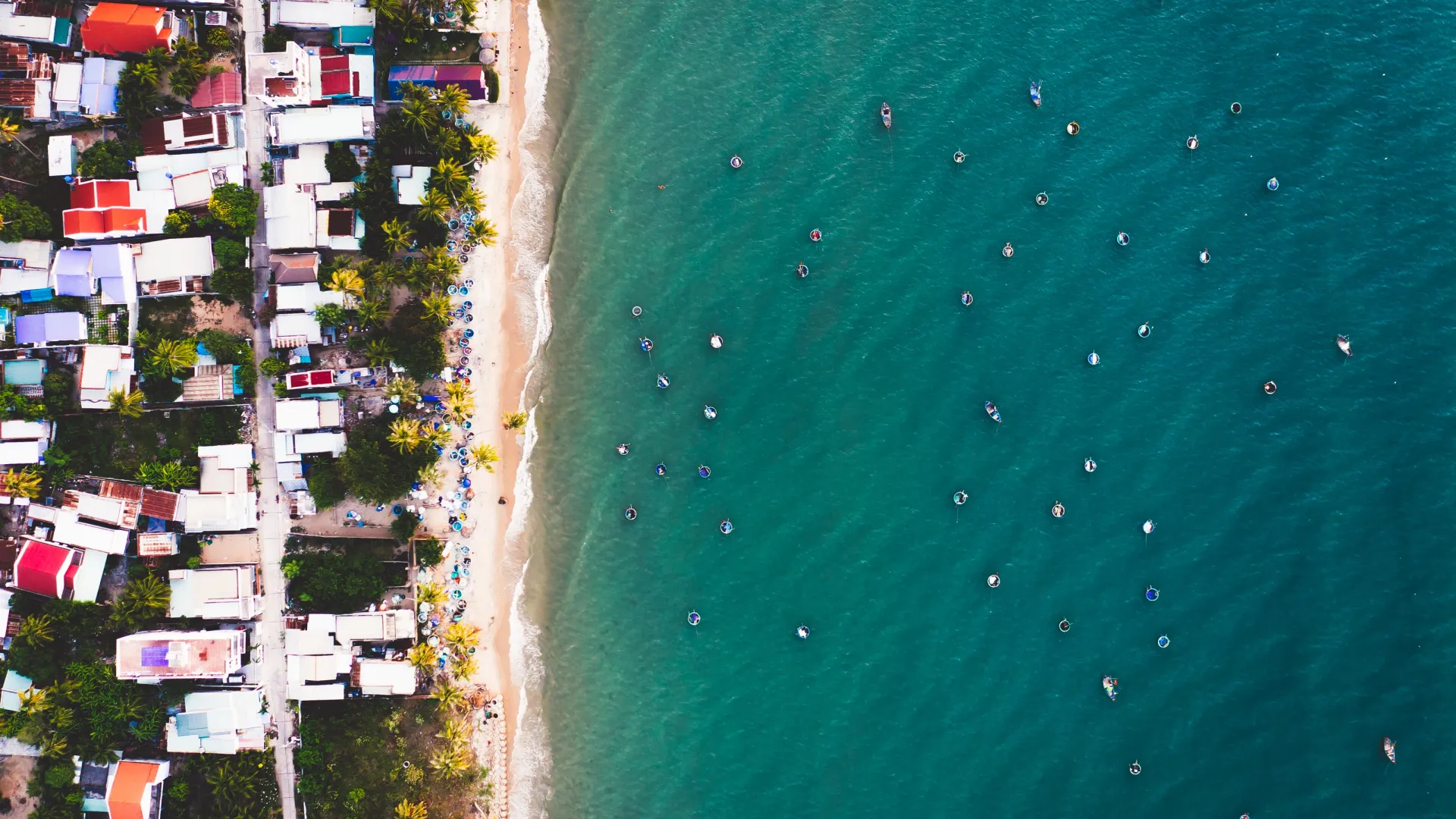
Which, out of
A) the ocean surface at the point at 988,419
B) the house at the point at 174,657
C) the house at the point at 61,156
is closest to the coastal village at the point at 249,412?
the house at the point at 61,156

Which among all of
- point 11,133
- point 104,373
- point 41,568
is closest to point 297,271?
point 104,373

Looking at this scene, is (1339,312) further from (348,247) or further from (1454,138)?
(348,247)

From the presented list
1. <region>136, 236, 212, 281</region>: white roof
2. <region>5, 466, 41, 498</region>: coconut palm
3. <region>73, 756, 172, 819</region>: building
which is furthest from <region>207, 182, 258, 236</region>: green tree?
<region>73, 756, 172, 819</region>: building

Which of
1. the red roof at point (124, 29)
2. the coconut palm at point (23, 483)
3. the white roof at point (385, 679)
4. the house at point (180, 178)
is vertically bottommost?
the white roof at point (385, 679)

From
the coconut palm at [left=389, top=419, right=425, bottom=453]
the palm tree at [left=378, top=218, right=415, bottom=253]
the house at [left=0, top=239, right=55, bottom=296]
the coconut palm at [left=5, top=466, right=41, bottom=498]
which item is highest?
the palm tree at [left=378, top=218, right=415, bottom=253]

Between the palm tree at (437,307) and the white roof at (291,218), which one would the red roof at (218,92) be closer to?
the white roof at (291,218)

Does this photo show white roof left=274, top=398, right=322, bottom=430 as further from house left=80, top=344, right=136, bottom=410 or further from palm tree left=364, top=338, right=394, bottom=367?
house left=80, top=344, right=136, bottom=410

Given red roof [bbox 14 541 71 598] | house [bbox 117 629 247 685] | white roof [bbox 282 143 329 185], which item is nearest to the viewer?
house [bbox 117 629 247 685]

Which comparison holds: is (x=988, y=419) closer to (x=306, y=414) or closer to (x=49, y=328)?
(x=306, y=414)
